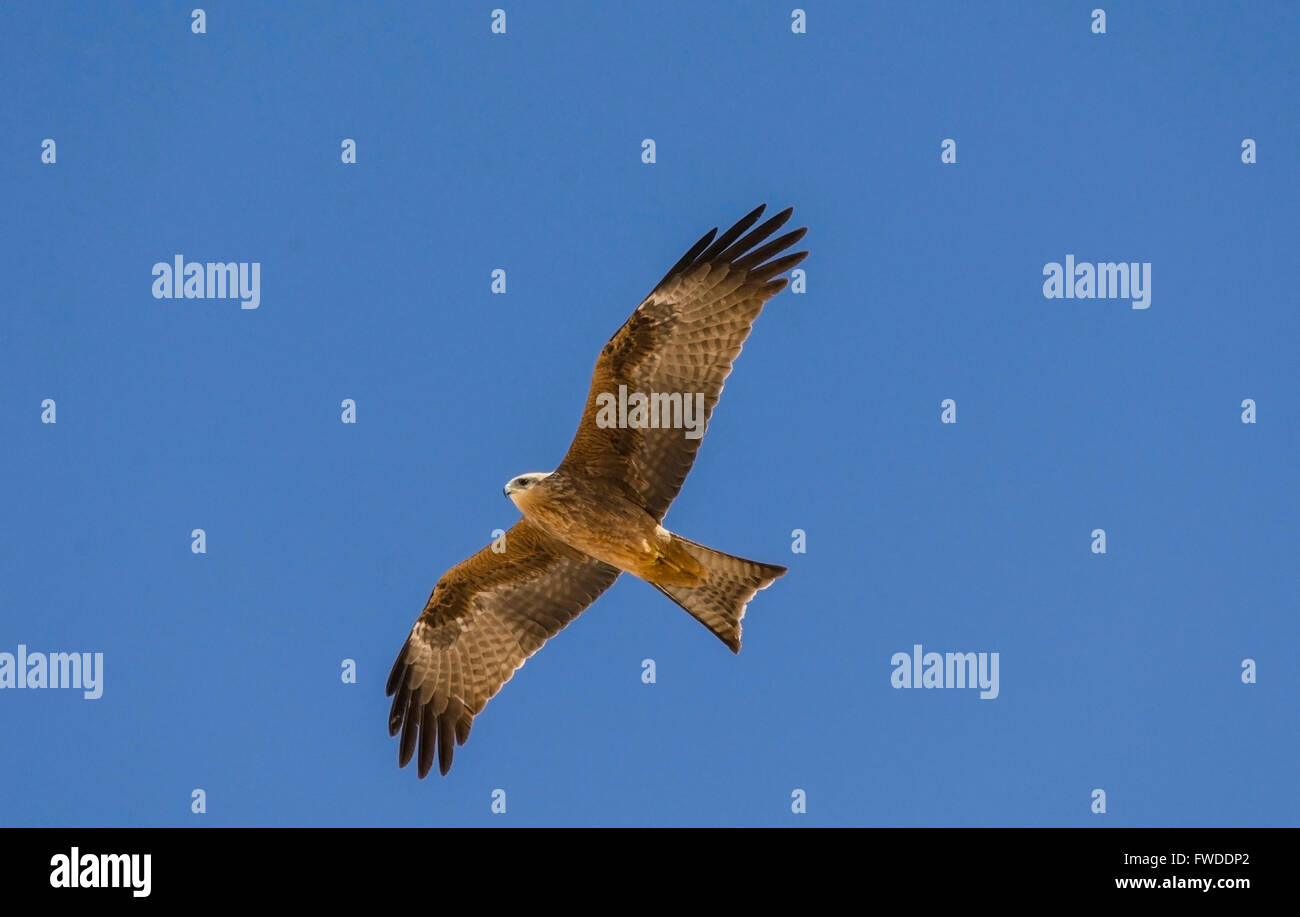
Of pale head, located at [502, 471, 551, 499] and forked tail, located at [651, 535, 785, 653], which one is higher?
pale head, located at [502, 471, 551, 499]

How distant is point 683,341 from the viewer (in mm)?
11094

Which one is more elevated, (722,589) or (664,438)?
(664,438)

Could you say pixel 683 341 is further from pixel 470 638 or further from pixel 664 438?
pixel 470 638

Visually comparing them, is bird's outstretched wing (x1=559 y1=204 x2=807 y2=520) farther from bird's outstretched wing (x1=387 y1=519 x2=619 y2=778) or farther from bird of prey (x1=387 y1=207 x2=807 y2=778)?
bird's outstretched wing (x1=387 y1=519 x2=619 y2=778)

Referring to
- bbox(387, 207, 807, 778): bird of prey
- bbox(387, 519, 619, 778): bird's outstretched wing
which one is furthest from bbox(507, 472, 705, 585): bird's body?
bbox(387, 519, 619, 778): bird's outstretched wing

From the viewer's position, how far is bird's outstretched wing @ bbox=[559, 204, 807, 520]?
36.2ft

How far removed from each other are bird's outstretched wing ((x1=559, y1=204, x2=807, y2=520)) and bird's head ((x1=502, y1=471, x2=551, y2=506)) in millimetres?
290

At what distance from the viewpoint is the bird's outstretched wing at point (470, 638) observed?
12398 millimetres

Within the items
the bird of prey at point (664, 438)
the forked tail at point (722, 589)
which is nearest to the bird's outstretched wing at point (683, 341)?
the bird of prey at point (664, 438)

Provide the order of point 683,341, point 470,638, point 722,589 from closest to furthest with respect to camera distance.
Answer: point 683,341
point 722,589
point 470,638

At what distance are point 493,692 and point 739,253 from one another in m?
4.19

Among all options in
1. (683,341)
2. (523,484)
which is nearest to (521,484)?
(523,484)

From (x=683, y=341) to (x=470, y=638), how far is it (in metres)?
3.29
